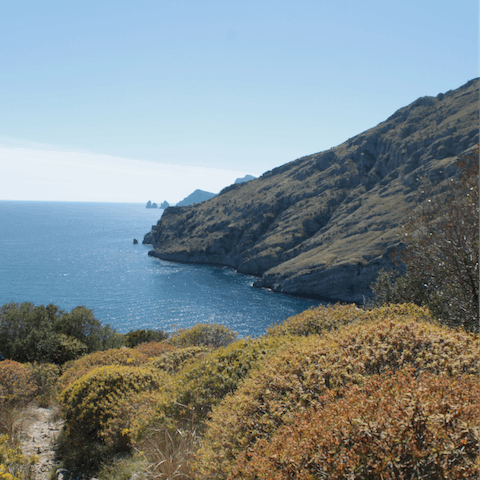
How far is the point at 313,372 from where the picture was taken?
6.63 metres

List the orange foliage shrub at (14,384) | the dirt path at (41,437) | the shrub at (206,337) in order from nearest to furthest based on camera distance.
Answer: the dirt path at (41,437), the orange foliage shrub at (14,384), the shrub at (206,337)

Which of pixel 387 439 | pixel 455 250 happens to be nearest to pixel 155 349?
pixel 455 250

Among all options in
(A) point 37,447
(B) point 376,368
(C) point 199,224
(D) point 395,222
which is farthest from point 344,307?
(C) point 199,224

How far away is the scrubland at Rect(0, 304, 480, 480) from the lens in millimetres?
4109

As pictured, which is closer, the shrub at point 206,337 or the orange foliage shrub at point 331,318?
the orange foliage shrub at point 331,318

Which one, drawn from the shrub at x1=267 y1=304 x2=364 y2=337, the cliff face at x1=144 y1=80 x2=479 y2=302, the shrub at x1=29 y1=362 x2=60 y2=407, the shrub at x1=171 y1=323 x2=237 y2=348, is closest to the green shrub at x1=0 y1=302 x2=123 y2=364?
the shrub at x1=29 y1=362 x2=60 y2=407

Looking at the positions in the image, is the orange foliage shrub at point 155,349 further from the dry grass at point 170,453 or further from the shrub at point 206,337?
the dry grass at point 170,453

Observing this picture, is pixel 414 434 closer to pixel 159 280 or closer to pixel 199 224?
pixel 159 280

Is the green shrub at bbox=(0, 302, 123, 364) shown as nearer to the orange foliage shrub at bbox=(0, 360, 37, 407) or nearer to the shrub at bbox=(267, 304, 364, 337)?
the orange foliage shrub at bbox=(0, 360, 37, 407)

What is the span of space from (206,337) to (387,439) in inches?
569

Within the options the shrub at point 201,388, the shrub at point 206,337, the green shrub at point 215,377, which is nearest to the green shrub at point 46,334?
the shrub at point 206,337

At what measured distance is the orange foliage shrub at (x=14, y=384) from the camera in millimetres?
13430

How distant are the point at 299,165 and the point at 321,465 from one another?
602 ft

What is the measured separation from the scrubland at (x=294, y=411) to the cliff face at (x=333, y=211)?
8601cm
